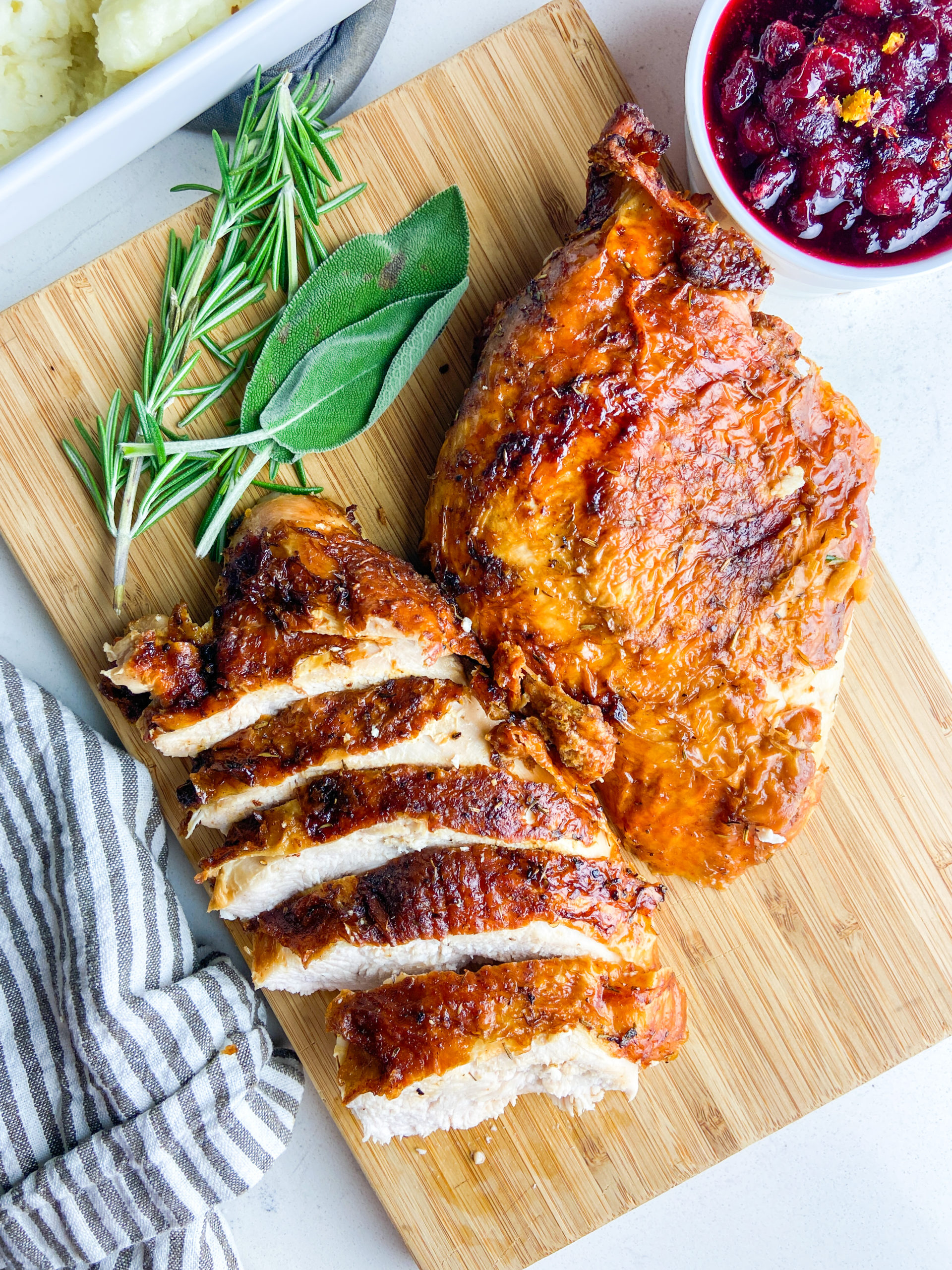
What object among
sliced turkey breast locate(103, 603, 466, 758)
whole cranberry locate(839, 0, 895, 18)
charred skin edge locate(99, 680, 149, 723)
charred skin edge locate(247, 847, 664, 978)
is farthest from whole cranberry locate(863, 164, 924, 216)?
charred skin edge locate(99, 680, 149, 723)

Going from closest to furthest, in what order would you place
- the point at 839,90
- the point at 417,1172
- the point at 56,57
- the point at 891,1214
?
the point at 839,90 < the point at 56,57 < the point at 417,1172 < the point at 891,1214

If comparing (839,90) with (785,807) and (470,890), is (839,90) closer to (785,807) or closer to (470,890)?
(785,807)

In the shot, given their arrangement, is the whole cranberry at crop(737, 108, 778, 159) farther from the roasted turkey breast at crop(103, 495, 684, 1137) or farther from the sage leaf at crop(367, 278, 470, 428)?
the roasted turkey breast at crop(103, 495, 684, 1137)

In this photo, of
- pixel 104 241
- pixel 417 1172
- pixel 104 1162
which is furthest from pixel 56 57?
pixel 417 1172

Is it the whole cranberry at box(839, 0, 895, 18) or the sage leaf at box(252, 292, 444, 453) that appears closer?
the whole cranberry at box(839, 0, 895, 18)

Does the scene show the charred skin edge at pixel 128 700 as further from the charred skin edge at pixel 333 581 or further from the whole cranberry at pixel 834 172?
the whole cranberry at pixel 834 172

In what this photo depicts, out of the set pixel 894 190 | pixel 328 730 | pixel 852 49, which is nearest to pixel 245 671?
pixel 328 730

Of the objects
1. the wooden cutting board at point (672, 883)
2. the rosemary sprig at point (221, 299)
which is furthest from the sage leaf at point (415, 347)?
the rosemary sprig at point (221, 299)
